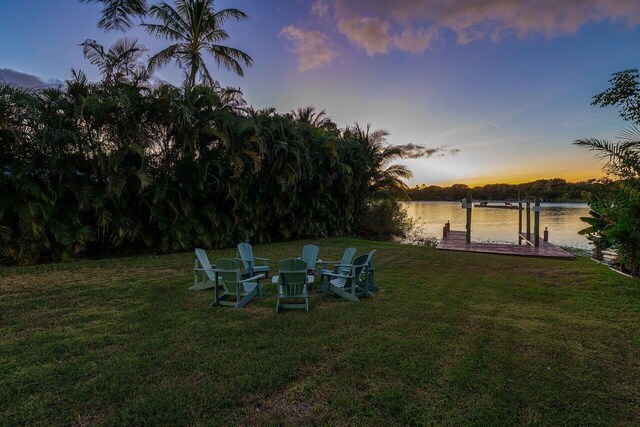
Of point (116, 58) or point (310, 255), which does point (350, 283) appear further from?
point (116, 58)

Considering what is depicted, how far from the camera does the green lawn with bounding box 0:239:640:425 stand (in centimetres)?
249

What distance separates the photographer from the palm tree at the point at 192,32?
536 inches

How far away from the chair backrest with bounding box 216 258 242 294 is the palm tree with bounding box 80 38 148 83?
789cm

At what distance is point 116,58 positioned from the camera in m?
9.98

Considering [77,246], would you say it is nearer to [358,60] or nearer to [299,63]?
[299,63]

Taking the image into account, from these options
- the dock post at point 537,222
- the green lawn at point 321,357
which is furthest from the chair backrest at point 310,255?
the dock post at point 537,222

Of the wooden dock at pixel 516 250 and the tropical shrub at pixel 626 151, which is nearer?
the tropical shrub at pixel 626 151

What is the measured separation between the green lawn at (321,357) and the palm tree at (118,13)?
9968 mm

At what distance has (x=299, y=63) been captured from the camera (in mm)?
12883

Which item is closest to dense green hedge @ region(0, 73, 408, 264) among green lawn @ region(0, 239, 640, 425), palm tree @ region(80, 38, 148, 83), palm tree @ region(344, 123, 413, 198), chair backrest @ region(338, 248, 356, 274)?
palm tree @ region(80, 38, 148, 83)

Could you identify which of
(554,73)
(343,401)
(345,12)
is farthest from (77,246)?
(554,73)

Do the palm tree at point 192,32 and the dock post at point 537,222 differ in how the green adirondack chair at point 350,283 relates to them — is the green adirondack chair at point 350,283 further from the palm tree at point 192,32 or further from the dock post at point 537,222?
the palm tree at point 192,32

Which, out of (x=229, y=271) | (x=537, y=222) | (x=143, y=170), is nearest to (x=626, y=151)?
(x=537, y=222)

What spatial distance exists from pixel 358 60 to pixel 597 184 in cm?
883
